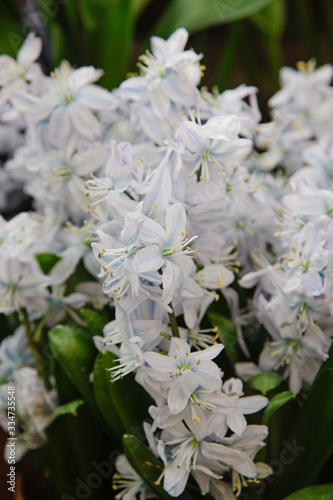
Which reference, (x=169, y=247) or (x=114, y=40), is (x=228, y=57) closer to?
(x=114, y=40)

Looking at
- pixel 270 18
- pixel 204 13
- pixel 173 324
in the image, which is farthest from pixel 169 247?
pixel 270 18

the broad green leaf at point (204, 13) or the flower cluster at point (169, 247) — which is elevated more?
the broad green leaf at point (204, 13)

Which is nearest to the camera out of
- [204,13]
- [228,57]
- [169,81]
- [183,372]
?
[183,372]

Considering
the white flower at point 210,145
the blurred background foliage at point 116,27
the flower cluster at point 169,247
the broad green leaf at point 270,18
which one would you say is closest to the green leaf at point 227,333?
the flower cluster at point 169,247

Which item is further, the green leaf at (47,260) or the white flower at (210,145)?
the green leaf at (47,260)

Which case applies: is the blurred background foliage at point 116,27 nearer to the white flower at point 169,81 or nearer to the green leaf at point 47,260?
the white flower at point 169,81

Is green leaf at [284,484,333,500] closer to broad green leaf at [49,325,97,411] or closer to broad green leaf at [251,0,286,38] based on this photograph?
Answer: broad green leaf at [49,325,97,411]

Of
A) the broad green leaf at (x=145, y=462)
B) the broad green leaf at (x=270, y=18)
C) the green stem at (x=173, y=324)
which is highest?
the broad green leaf at (x=270, y=18)

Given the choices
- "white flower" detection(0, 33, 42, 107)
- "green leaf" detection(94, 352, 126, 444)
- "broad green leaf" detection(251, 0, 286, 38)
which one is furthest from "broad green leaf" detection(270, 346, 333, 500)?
"broad green leaf" detection(251, 0, 286, 38)
